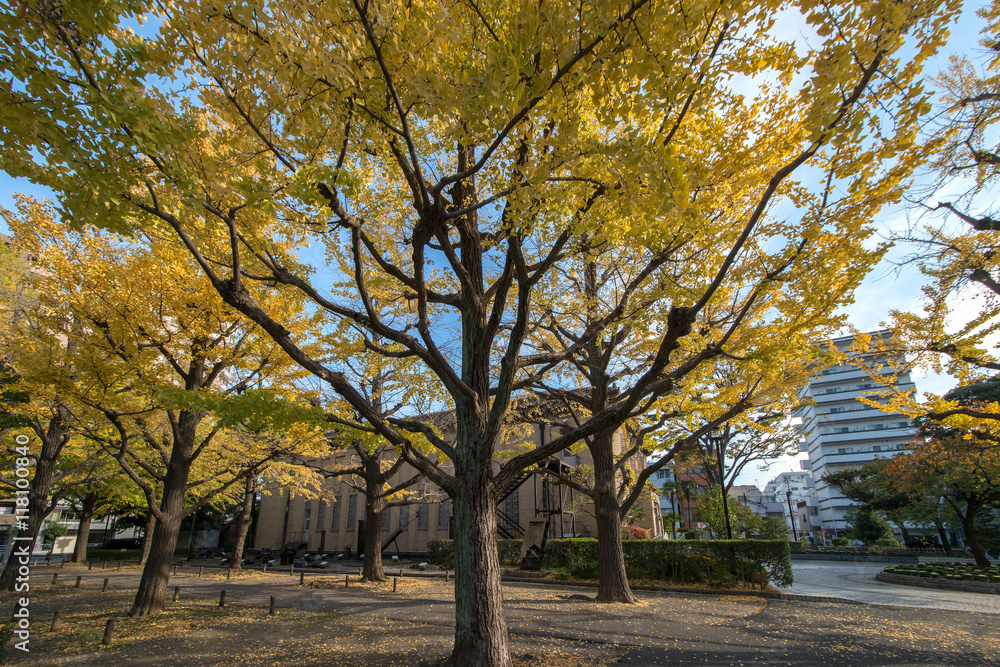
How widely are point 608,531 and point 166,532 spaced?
9.87 meters

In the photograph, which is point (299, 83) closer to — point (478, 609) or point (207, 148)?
point (207, 148)

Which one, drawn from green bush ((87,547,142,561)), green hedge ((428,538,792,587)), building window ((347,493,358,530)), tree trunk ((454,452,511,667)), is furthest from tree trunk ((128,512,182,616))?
green bush ((87,547,142,561))

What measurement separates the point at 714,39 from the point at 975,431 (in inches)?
517

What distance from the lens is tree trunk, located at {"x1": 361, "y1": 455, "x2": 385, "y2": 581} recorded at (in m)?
15.6

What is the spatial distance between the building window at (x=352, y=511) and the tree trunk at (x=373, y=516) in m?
16.6

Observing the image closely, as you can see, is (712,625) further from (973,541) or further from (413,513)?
(413,513)

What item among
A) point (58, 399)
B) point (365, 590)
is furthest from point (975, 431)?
point (58, 399)

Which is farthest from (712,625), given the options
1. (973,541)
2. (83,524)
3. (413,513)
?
(83,524)

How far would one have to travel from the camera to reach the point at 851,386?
78.3 meters

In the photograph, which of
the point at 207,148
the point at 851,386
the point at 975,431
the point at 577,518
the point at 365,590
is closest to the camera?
the point at 207,148

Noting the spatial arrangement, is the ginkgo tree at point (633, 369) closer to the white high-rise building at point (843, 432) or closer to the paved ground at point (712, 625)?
the paved ground at point (712, 625)

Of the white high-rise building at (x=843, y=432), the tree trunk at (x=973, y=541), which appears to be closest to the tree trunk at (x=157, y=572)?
the tree trunk at (x=973, y=541)

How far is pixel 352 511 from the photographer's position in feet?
104

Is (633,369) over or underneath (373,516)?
over
